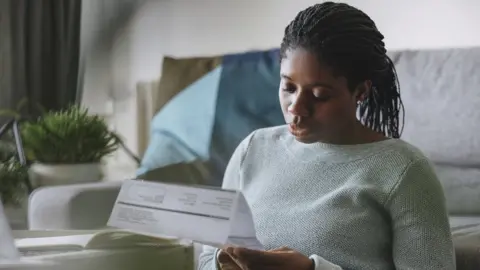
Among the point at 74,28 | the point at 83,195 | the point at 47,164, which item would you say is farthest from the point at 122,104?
the point at 83,195

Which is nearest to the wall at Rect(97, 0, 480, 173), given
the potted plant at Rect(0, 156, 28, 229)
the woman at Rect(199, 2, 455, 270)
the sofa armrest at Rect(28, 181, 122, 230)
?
the potted plant at Rect(0, 156, 28, 229)

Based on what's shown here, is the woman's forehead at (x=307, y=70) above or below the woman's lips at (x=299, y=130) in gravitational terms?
above

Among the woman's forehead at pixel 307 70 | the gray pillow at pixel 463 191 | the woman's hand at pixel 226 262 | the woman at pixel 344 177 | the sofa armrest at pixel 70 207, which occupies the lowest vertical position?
the sofa armrest at pixel 70 207

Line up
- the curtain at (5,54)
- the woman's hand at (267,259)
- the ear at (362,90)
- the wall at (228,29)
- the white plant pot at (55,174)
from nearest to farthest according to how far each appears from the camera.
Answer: the woman's hand at (267,259), the ear at (362,90), the wall at (228,29), the white plant pot at (55,174), the curtain at (5,54)

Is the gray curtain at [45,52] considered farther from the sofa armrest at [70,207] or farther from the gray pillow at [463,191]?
the gray pillow at [463,191]

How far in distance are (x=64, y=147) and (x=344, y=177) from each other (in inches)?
51.0

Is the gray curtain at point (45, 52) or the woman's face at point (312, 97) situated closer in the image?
the woman's face at point (312, 97)

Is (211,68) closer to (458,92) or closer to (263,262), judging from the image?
(458,92)

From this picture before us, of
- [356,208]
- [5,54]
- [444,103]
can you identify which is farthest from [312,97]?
[5,54]

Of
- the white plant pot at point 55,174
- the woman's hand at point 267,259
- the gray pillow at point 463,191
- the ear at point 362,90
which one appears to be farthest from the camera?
the white plant pot at point 55,174

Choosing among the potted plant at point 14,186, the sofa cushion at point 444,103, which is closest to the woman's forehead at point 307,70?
the sofa cushion at point 444,103

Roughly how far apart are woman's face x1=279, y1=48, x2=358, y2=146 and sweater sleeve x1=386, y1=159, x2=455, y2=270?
0.10m

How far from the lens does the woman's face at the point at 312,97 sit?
0.78m

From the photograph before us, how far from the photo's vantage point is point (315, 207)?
0.84 meters
